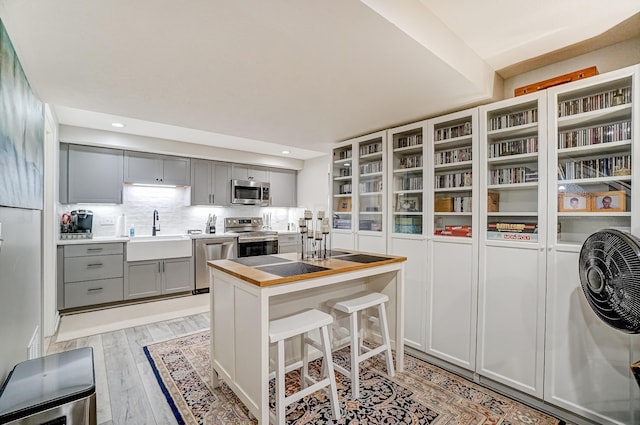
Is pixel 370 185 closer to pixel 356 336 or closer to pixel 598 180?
pixel 356 336

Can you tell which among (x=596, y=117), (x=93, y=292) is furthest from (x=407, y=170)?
(x=93, y=292)

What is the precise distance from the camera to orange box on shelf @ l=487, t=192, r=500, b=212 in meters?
2.40

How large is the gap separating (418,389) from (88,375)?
2.12 meters

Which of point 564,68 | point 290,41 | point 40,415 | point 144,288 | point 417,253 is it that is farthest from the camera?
point 144,288

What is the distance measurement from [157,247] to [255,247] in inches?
62.0

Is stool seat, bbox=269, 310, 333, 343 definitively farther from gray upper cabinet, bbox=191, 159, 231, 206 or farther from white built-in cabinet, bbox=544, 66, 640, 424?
gray upper cabinet, bbox=191, 159, 231, 206

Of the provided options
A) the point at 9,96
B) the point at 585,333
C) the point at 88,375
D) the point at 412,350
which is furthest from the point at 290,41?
the point at 412,350

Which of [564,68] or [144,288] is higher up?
[564,68]

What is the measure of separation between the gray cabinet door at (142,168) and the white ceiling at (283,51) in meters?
2.05

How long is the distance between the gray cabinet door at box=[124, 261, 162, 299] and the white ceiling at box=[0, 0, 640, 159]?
2.41 metres

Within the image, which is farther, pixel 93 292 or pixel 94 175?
pixel 94 175

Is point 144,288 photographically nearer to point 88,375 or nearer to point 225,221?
point 225,221

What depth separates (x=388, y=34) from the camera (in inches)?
59.5

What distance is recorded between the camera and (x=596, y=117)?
193cm
